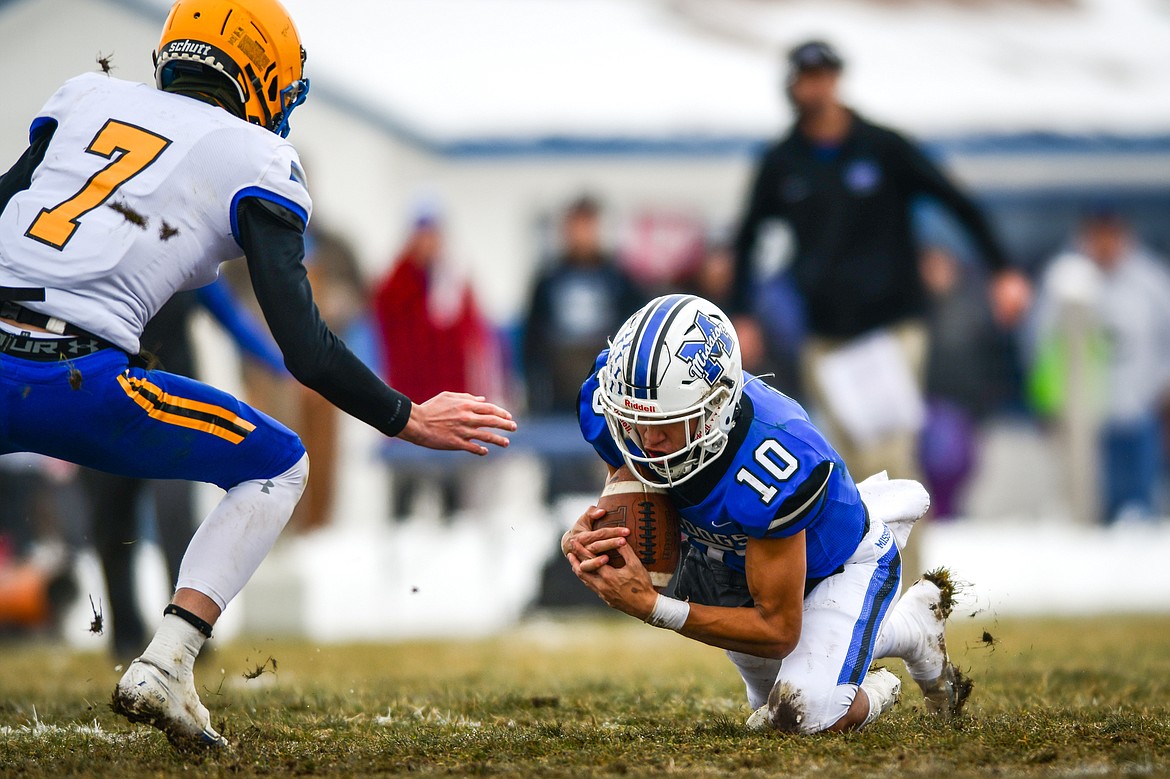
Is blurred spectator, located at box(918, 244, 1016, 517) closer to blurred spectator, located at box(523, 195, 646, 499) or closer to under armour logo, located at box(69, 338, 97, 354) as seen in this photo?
blurred spectator, located at box(523, 195, 646, 499)

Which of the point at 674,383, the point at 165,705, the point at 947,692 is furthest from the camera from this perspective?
the point at 947,692

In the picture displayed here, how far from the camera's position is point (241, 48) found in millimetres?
3789

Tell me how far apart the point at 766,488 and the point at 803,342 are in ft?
12.4

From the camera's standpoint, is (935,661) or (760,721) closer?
(760,721)

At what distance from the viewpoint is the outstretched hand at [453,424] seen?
372 cm

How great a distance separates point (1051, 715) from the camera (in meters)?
4.25

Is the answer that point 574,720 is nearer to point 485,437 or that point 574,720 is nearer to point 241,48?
point 485,437

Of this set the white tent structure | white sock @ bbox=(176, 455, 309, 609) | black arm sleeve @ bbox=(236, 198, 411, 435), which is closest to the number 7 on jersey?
black arm sleeve @ bbox=(236, 198, 411, 435)

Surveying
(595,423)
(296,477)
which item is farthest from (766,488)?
(296,477)

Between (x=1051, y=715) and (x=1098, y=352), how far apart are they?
25.8ft

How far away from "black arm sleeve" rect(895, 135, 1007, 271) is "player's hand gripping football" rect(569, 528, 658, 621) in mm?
3836

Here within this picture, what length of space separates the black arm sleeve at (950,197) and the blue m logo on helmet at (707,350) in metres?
3.47

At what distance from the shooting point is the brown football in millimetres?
3934

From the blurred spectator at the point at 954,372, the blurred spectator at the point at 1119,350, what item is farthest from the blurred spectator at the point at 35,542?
the blurred spectator at the point at 1119,350
